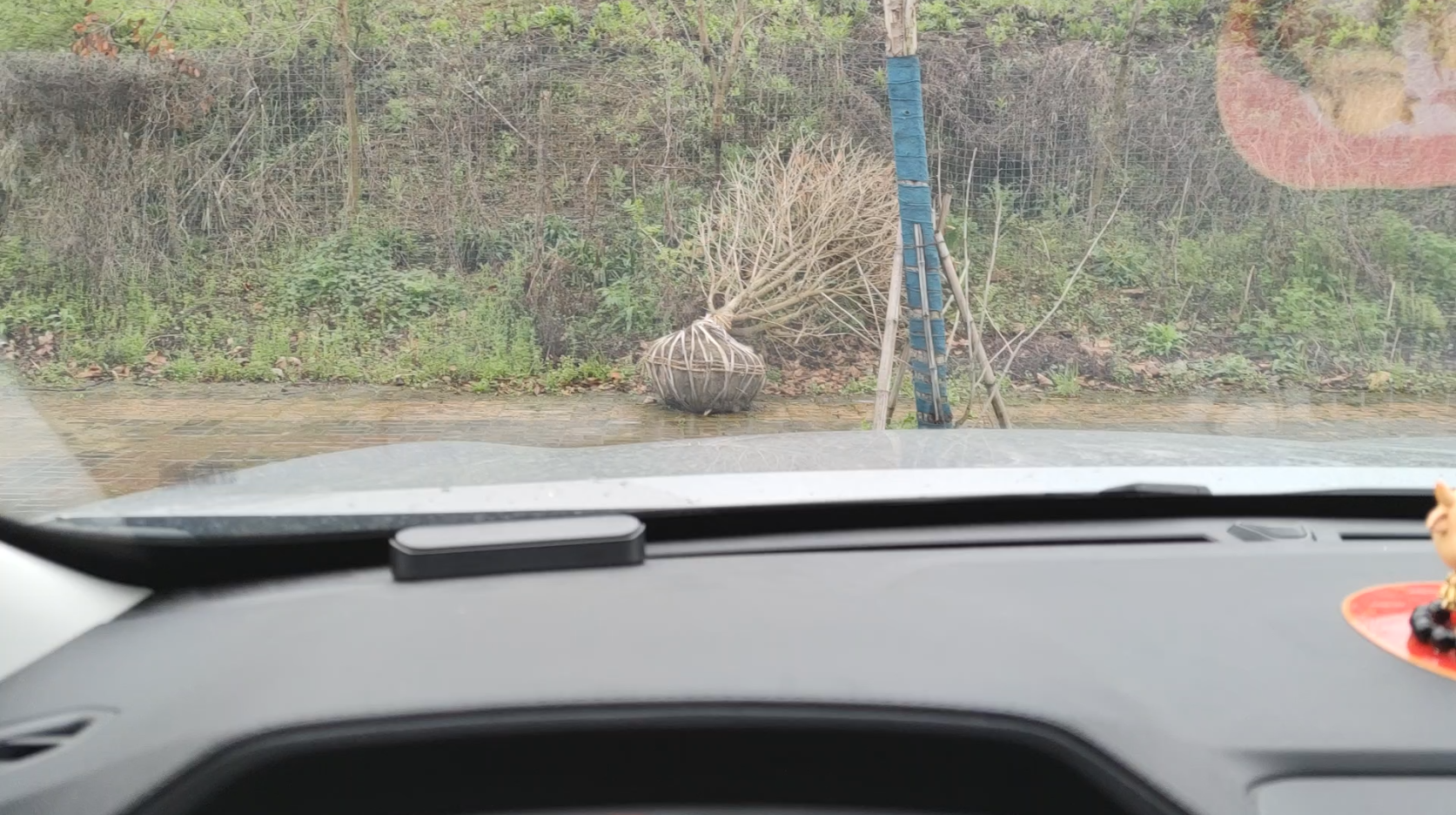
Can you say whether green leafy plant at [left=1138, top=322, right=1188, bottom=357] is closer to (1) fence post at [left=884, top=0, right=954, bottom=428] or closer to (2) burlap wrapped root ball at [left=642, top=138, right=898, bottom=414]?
(2) burlap wrapped root ball at [left=642, top=138, right=898, bottom=414]

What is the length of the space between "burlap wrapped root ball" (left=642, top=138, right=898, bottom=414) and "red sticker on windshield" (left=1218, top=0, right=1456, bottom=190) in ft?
12.6

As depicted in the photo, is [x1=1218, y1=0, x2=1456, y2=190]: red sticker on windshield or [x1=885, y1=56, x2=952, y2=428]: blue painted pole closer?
[x1=885, y1=56, x2=952, y2=428]: blue painted pole

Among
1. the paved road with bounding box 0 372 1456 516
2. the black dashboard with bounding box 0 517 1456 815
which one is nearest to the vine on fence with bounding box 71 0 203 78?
the paved road with bounding box 0 372 1456 516

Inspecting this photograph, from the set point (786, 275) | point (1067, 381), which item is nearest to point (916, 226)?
point (786, 275)

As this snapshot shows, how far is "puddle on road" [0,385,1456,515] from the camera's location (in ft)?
22.3

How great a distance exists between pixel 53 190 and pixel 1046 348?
28.2ft

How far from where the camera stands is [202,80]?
34.3 ft

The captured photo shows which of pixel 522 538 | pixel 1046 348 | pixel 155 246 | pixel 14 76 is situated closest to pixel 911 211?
pixel 1046 348

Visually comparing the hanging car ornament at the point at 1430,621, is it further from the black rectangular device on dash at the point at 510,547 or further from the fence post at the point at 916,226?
the fence post at the point at 916,226

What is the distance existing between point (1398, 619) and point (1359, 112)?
9.94 meters

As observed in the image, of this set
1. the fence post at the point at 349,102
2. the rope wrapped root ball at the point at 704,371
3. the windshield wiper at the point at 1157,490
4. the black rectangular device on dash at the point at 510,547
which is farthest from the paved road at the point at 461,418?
the windshield wiper at the point at 1157,490

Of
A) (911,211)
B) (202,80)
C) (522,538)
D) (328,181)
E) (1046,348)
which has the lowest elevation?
(1046,348)

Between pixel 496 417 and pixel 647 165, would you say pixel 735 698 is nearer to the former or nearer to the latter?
pixel 496 417

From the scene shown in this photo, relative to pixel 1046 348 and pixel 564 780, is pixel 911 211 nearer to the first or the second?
pixel 1046 348
